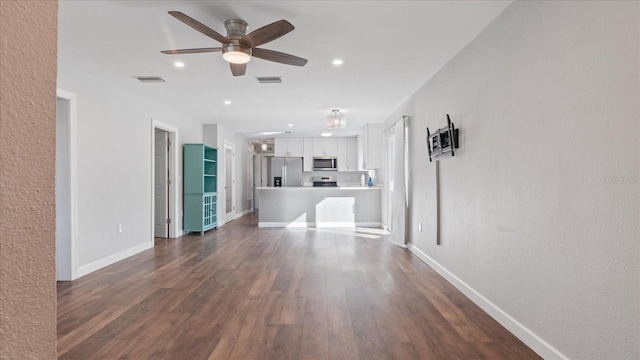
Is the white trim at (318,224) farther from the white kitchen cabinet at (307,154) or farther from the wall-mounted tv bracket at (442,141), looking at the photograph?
the wall-mounted tv bracket at (442,141)

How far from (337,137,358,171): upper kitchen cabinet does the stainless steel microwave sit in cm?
14

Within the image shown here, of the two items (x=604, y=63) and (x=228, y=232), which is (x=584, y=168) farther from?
(x=228, y=232)

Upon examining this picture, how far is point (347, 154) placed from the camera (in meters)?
9.75

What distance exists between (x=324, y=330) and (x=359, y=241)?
11.9ft

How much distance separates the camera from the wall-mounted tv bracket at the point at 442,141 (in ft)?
11.3

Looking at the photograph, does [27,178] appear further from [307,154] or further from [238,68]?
[307,154]

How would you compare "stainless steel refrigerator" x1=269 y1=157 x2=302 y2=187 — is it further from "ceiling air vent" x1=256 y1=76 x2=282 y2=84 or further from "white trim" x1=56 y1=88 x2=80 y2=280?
"white trim" x1=56 y1=88 x2=80 y2=280

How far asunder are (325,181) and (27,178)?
31.8 feet

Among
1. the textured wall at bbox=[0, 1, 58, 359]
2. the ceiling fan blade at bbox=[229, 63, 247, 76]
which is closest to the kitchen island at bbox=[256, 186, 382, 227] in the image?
the ceiling fan blade at bbox=[229, 63, 247, 76]

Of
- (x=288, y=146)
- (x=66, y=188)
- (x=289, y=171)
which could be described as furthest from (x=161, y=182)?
(x=289, y=171)

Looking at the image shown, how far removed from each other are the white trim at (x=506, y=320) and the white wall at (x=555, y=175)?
0.01 metres

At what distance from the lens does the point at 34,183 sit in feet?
1.63

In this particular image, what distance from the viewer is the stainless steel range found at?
1013 cm

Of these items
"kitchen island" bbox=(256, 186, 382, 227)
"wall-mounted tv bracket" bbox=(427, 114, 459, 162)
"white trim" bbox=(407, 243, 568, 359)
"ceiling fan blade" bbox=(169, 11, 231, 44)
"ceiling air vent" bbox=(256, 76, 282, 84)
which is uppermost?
"ceiling air vent" bbox=(256, 76, 282, 84)
